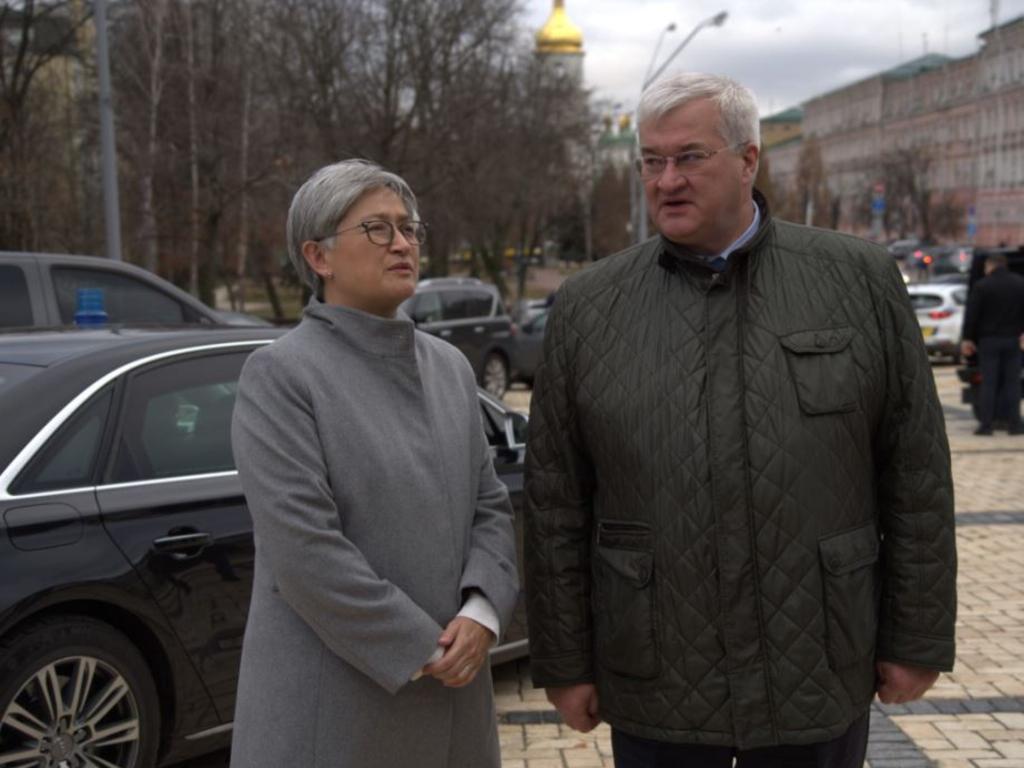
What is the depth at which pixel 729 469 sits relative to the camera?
246 cm

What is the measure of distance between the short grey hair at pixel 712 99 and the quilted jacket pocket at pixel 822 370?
16.2 inches

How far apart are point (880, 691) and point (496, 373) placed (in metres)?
19.0

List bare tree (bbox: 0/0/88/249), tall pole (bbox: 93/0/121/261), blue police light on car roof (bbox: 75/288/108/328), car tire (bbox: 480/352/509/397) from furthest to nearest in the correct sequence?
bare tree (bbox: 0/0/88/249), car tire (bbox: 480/352/509/397), tall pole (bbox: 93/0/121/261), blue police light on car roof (bbox: 75/288/108/328)

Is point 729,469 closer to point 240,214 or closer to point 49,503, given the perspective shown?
point 49,503

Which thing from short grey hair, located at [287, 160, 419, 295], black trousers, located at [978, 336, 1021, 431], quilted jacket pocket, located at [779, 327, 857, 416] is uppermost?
short grey hair, located at [287, 160, 419, 295]

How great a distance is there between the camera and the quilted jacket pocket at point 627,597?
2525 mm

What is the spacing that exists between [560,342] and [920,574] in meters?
0.82

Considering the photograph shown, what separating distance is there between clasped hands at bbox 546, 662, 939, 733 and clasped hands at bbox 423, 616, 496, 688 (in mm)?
225

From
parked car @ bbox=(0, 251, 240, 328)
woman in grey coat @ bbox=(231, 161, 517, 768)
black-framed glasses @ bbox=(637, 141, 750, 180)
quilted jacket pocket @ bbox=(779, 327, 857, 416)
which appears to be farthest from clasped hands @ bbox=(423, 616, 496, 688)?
parked car @ bbox=(0, 251, 240, 328)

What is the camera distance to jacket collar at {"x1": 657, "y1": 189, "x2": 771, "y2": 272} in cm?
256

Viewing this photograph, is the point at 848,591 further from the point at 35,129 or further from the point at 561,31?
the point at 561,31

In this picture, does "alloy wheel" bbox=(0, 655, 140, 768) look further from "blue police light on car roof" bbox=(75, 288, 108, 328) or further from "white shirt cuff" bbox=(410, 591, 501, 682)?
"blue police light on car roof" bbox=(75, 288, 108, 328)

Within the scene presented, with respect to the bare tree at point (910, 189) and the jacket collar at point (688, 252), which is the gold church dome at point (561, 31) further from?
the jacket collar at point (688, 252)

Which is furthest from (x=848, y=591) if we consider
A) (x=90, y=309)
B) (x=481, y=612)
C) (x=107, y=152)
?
(x=107, y=152)
